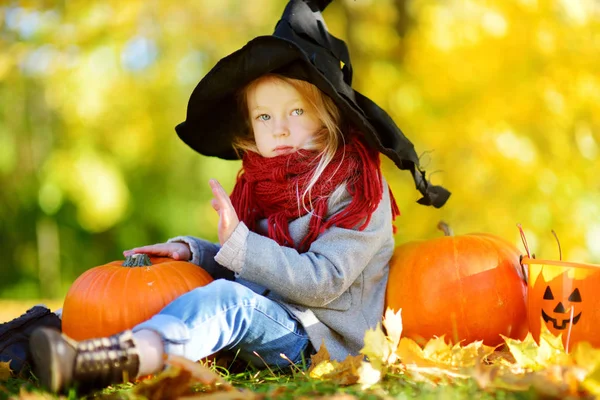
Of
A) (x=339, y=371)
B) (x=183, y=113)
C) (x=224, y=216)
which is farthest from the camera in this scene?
(x=183, y=113)

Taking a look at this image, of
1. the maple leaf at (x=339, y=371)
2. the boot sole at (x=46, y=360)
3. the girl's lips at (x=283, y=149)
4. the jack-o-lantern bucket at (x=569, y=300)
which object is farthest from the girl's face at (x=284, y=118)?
the boot sole at (x=46, y=360)

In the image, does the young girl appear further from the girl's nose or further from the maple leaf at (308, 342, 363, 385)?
the maple leaf at (308, 342, 363, 385)

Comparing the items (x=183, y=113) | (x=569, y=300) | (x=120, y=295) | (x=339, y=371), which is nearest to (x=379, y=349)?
(x=339, y=371)

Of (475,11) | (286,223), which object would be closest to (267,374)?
(286,223)

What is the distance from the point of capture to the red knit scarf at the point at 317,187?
7.82 ft

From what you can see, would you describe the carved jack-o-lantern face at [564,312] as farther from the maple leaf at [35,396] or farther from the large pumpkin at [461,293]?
the maple leaf at [35,396]

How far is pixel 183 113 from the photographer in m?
6.68

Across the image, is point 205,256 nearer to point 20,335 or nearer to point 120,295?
point 120,295

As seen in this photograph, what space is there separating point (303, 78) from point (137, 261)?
0.86 meters

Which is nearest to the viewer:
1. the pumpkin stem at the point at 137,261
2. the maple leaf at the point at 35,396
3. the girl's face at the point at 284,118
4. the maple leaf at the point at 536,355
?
the maple leaf at the point at 35,396

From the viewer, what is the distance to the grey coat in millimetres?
2209

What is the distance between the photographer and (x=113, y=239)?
22.3 feet

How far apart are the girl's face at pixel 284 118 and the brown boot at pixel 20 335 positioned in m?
1.03

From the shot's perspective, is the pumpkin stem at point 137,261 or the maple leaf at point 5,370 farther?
the pumpkin stem at point 137,261
